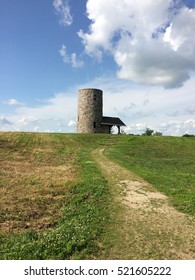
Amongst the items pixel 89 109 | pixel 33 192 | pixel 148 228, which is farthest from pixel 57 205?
pixel 89 109

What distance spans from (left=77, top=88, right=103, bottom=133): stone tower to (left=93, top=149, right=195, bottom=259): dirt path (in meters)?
41.8

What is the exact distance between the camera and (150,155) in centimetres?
3603

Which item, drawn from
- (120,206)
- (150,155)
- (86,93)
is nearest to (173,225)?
(120,206)

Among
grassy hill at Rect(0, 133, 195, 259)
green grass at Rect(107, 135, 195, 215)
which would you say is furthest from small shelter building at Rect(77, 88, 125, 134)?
grassy hill at Rect(0, 133, 195, 259)

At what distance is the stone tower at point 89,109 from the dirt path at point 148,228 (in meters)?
41.8

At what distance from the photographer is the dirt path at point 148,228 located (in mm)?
8906

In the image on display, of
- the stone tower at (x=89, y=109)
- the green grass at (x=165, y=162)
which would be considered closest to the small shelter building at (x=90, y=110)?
the stone tower at (x=89, y=109)

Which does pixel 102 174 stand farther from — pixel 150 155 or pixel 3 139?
pixel 3 139

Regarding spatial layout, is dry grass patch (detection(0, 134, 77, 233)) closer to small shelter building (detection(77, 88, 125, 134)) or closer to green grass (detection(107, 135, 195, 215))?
green grass (detection(107, 135, 195, 215))

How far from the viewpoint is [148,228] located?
10.6 m

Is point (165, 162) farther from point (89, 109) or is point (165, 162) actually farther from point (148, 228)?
point (89, 109)

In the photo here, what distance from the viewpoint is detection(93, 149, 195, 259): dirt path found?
29.2 feet
